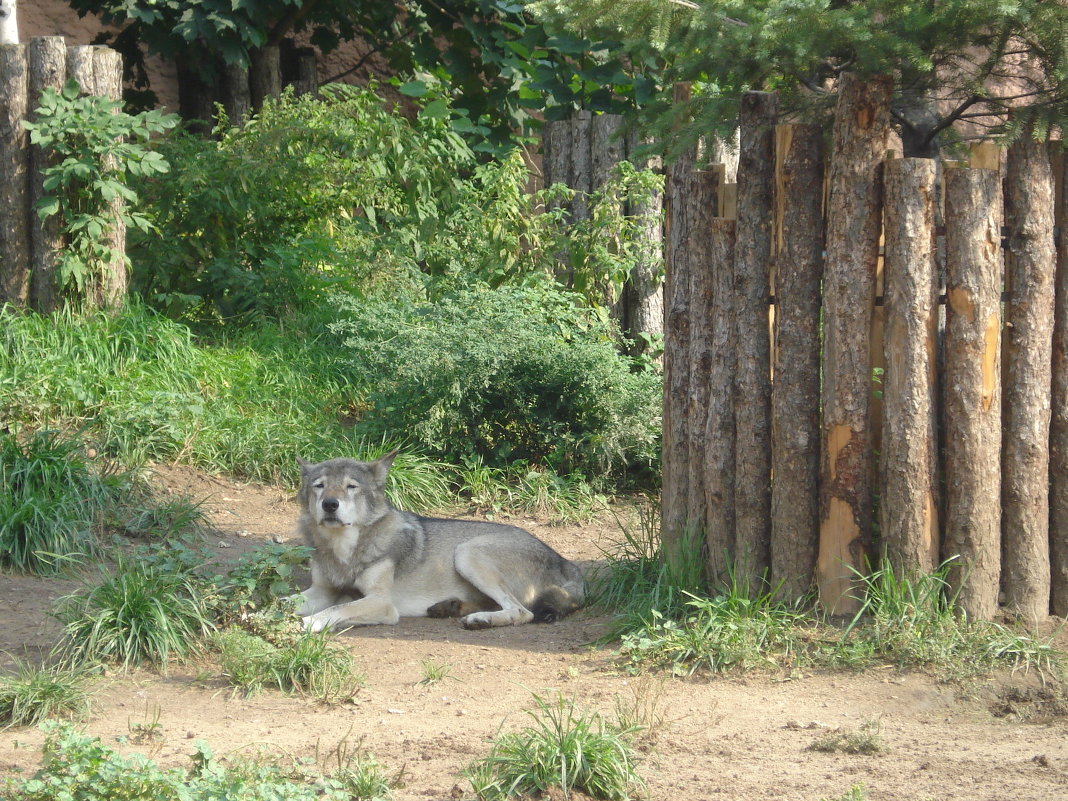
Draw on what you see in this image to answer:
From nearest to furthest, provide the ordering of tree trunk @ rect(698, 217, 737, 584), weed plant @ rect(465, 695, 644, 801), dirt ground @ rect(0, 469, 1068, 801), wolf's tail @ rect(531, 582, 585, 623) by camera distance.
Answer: weed plant @ rect(465, 695, 644, 801)
dirt ground @ rect(0, 469, 1068, 801)
tree trunk @ rect(698, 217, 737, 584)
wolf's tail @ rect(531, 582, 585, 623)

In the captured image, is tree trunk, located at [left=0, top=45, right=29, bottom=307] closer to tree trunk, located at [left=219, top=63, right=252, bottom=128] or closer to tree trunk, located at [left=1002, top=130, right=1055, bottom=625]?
tree trunk, located at [left=219, top=63, right=252, bottom=128]

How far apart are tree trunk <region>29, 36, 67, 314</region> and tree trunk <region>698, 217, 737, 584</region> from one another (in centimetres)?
600

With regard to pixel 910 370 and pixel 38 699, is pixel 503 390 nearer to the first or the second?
pixel 910 370

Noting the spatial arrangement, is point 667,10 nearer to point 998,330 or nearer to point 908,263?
point 908,263

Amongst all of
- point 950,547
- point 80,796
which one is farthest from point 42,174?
point 950,547

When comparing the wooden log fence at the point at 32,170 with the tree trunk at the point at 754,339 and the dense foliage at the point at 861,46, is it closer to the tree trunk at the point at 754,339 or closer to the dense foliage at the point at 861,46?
the dense foliage at the point at 861,46

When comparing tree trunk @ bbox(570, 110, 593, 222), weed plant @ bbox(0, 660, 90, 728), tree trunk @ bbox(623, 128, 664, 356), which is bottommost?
weed plant @ bbox(0, 660, 90, 728)

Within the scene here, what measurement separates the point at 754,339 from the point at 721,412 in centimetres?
44

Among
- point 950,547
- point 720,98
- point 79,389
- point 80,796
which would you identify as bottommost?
point 80,796

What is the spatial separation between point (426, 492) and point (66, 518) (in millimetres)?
2641

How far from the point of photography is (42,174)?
955cm

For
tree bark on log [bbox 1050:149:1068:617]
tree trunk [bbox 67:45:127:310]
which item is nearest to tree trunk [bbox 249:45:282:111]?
tree trunk [bbox 67:45:127:310]

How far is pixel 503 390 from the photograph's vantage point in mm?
9320

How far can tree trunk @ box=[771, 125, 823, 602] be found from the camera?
19.0ft
